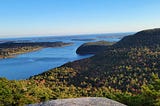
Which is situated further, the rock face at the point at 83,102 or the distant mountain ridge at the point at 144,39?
the distant mountain ridge at the point at 144,39

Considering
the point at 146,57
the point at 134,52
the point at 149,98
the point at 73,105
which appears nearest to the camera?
the point at 73,105

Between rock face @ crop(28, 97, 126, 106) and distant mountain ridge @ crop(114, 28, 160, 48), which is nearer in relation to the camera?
rock face @ crop(28, 97, 126, 106)

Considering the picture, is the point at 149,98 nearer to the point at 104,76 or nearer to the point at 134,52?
the point at 104,76

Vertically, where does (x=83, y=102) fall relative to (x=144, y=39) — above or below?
above

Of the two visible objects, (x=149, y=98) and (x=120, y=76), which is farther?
(x=120, y=76)

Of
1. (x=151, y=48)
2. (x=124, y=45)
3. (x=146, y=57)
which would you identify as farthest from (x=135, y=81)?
(x=124, y=45)

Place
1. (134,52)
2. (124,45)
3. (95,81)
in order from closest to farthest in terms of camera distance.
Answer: (95,81), (134,52), (124,45)

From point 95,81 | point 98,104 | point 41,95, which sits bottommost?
point 95,81

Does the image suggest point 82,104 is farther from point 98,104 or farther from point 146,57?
point 146,57

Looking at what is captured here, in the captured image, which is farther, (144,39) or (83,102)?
(144,39)

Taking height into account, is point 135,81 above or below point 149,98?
below
